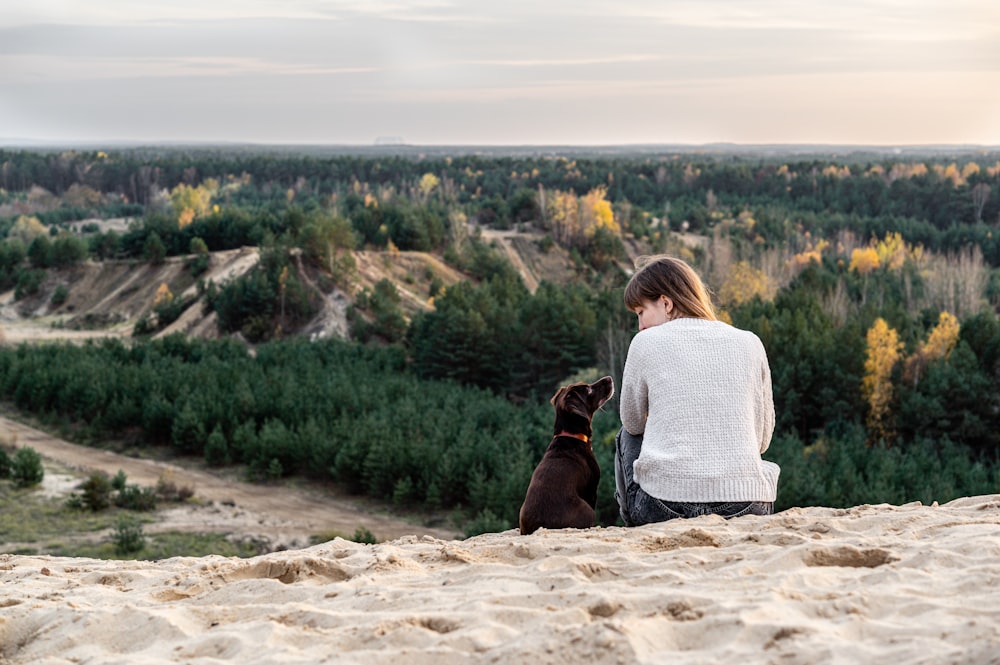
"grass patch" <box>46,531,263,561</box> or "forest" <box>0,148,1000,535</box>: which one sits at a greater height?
"forest" <box>0,148,1000,535</box>

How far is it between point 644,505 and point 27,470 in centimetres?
2158

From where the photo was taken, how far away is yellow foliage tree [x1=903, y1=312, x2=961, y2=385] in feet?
99.5

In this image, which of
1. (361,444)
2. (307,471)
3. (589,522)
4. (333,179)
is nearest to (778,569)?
(589,522)

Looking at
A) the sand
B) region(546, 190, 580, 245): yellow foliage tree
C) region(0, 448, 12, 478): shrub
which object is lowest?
region(0, 448, 12, 478): shrub

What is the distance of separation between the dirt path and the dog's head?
15067 millimetres

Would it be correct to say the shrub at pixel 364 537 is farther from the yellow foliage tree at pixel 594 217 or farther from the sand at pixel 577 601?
the yellow foliage tree at pixel 594 217

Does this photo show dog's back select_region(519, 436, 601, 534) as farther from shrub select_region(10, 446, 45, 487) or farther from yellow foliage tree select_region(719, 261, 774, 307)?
yellow foliage tree select_region(719, 261, 774, 307)

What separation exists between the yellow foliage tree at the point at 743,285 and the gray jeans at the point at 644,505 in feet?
124

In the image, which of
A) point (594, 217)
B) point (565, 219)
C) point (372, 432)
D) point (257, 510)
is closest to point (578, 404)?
point (257, 510)

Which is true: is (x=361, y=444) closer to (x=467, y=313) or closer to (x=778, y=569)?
(x=467, y=313)

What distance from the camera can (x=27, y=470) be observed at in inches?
931

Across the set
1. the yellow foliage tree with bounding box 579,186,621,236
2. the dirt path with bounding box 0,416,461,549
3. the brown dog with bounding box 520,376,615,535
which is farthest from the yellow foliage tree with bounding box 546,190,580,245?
the brown dog with bounding box 520,376,615,535

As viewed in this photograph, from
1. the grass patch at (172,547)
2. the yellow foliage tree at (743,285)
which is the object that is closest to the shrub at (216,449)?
the grass patch at (172,547)

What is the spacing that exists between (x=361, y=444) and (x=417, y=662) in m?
21.2
